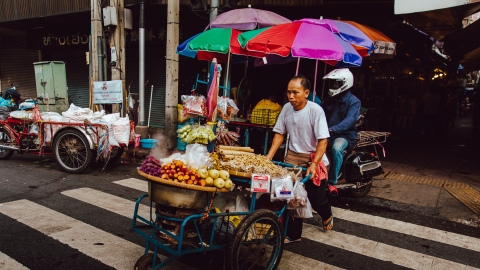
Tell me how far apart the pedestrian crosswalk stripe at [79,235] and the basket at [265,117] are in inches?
172

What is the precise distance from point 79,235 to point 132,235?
2.04 ft

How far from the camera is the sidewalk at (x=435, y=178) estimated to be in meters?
5.79

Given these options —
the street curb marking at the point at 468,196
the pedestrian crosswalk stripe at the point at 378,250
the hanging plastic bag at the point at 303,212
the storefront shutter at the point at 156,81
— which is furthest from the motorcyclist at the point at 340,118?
the storefront shutter at the point at 156,81

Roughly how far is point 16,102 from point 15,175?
5.55 metres

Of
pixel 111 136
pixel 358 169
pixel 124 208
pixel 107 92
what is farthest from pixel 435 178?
pixel 107 92

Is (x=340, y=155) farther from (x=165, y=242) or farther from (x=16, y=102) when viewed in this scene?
(x=16, y=102)

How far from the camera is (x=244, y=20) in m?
7.57

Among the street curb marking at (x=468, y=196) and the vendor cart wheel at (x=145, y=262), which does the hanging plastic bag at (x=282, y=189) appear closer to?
the vendor cart wheel at (x=145, y=262)

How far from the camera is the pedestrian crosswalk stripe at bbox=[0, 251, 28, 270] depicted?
333 cm

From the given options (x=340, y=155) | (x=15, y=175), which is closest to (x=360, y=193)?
(x=340, y=155)

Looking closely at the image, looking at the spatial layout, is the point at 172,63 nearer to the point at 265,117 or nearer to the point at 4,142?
the point at 265,117

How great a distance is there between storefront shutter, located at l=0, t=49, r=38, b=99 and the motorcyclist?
1615 centimetres

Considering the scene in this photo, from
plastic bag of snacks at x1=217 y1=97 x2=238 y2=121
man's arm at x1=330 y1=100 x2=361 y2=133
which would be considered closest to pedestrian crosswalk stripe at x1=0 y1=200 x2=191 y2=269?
man's arm at x1=330 y1=100 x2=361 y2=133

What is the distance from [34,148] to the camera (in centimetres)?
739
